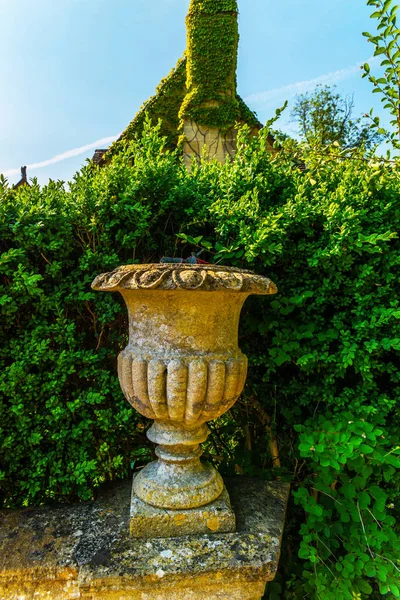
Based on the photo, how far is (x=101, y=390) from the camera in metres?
1.79

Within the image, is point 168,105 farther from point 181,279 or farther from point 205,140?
point 181,279

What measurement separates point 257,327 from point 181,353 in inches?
26.4

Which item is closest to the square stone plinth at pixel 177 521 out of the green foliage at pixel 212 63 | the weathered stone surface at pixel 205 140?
the weathered stone surface at pixel 205 140

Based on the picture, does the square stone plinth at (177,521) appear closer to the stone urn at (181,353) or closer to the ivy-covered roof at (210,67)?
the stone urn at (181,353)

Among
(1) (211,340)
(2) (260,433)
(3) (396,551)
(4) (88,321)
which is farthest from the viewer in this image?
(2) (260,433)

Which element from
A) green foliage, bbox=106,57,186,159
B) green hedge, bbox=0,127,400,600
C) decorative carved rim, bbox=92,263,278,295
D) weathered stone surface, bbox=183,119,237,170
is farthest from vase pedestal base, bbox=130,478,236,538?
green foliage, bbox=106,57,186,159

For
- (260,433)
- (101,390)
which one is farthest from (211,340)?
(260,433)

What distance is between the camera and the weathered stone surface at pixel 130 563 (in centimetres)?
130

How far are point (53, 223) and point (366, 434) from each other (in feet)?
5.95

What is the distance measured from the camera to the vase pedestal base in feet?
4.74

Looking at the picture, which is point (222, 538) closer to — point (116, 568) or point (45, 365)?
point (116, 568)

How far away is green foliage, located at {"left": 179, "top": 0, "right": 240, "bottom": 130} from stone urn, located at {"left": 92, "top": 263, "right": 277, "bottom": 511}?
598 cm

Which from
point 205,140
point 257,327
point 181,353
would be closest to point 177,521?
point 181,353

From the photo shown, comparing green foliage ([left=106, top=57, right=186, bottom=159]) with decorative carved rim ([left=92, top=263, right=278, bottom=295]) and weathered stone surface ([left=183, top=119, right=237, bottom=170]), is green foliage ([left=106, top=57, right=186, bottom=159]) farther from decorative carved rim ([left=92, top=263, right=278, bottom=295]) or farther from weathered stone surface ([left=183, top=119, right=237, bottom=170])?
decorative carved rim ([left=92, top=263, right=278, bottom=295])
